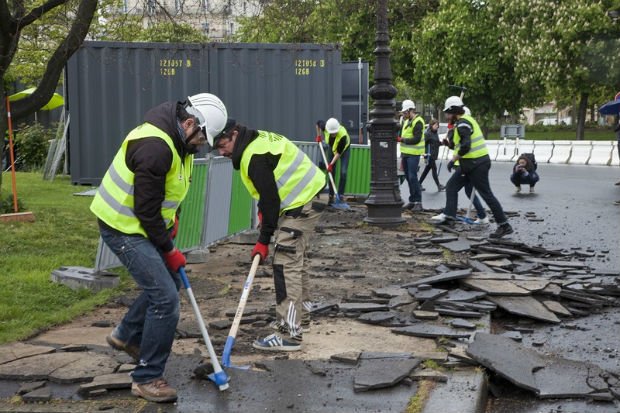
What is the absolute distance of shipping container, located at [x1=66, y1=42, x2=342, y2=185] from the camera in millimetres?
16953

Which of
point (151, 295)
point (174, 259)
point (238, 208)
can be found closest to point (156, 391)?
point (151, 295)

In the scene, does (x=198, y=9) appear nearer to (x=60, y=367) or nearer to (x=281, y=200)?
(x=281, y=200)

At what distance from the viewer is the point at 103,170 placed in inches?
682

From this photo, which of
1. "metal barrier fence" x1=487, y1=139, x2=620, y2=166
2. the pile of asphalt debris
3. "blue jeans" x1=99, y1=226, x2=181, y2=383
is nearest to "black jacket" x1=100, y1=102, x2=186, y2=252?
"blue jeans" x1=99, y1=226, x2=181, y2=383

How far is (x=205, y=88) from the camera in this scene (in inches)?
674

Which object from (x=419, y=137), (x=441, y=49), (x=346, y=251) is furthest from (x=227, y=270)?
(x=441, y=49)

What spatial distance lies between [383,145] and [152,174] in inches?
351

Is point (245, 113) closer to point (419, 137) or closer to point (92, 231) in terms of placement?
point (419, 137)

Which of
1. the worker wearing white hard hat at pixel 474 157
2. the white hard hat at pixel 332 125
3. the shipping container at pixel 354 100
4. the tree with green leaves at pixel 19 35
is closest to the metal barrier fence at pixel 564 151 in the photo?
the shipping container at pixel 354 100

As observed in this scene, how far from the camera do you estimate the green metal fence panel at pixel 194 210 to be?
29.8 feet

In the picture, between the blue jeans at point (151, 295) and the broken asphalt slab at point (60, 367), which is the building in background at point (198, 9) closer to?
the broken asphalt slab at point (60, 367)


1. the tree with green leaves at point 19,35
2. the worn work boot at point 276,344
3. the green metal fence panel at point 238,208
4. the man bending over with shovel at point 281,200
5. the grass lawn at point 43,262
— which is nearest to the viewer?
the man bending over with shovel at point 281,200

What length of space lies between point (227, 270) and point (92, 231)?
296cm

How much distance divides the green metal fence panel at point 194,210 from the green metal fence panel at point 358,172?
7.42m
